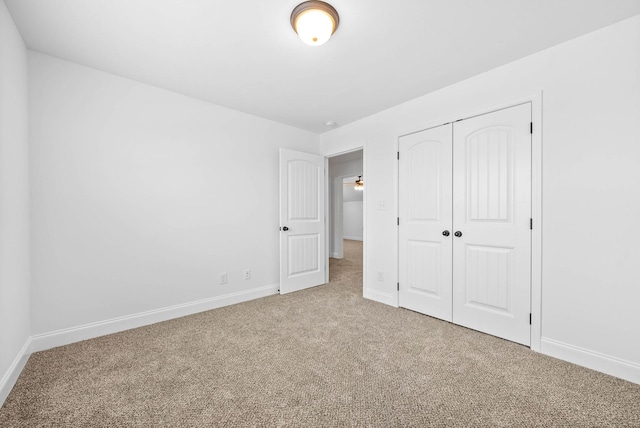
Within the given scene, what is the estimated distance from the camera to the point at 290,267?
3.70m

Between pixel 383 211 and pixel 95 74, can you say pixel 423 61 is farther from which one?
pixel 95 74

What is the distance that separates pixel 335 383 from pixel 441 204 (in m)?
2.00

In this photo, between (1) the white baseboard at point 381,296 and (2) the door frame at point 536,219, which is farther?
(1) the white baseboard at point 381,296

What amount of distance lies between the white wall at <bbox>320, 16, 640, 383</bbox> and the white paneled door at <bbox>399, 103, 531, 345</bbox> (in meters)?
0.16

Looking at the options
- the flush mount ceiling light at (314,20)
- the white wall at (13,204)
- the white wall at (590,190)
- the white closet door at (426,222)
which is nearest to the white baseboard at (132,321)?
the white wall at (13,204)

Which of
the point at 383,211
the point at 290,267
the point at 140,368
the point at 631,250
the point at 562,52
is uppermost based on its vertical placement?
the point at 562,52

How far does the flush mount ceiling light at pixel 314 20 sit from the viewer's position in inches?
63.5

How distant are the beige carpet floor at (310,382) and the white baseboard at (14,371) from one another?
45mm

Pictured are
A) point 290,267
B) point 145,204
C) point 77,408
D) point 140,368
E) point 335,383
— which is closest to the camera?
point 77,408

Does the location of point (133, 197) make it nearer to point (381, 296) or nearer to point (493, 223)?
point (381, 296)

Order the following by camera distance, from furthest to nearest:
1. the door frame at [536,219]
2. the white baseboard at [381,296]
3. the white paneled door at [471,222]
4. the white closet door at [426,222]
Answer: the white baseboard at [381,296] → the white closet door at [426,222] → the white paneled door at [471,222] → the door frame at [536,219]

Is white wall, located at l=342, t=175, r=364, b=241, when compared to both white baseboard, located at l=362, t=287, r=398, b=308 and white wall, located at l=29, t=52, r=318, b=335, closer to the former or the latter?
white baseboard, located at l=362, t=287, r=398, b=308

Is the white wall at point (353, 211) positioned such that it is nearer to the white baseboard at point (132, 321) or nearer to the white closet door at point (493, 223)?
the white baseboard at point (132, 321)

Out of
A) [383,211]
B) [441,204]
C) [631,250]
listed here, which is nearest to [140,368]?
[383,211]
